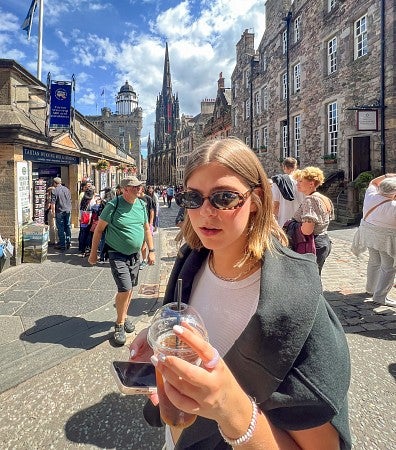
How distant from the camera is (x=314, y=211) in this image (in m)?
3.91

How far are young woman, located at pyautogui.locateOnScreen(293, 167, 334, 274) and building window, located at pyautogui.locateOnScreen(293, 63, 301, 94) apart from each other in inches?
698

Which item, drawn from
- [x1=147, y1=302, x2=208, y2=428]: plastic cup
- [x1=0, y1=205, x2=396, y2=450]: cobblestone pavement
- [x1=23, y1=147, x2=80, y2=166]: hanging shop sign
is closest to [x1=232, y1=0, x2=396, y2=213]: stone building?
[x1=0, y1=205, x2=396, y2=450]: cobblestone pavement

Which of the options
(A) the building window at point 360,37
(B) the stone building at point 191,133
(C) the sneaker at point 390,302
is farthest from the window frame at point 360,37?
(B) the stone building at point 191,133

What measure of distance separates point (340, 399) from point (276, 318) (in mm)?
326

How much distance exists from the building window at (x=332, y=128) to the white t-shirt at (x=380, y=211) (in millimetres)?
12488

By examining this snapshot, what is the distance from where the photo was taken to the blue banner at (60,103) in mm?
8172

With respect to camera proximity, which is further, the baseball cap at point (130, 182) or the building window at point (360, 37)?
the building window at point (360, 37)

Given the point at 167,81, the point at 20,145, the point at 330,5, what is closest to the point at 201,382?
the point at 20,145

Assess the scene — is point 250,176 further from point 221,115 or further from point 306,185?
point 221,115

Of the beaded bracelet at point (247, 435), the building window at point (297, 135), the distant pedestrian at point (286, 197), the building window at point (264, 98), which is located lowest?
the beaded bracelet at point (247, 435)

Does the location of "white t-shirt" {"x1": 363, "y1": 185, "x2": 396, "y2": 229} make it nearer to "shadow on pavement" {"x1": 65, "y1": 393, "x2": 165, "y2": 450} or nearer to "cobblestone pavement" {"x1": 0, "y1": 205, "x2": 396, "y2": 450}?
"cobblestone pavement" {"x1": 0, "y1": 205, "x2": 396, "y2": 450}

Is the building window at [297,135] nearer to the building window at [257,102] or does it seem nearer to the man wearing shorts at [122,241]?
the building window at [257,102]

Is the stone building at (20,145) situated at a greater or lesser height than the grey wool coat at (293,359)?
greater

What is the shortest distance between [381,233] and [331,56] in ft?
50.4
